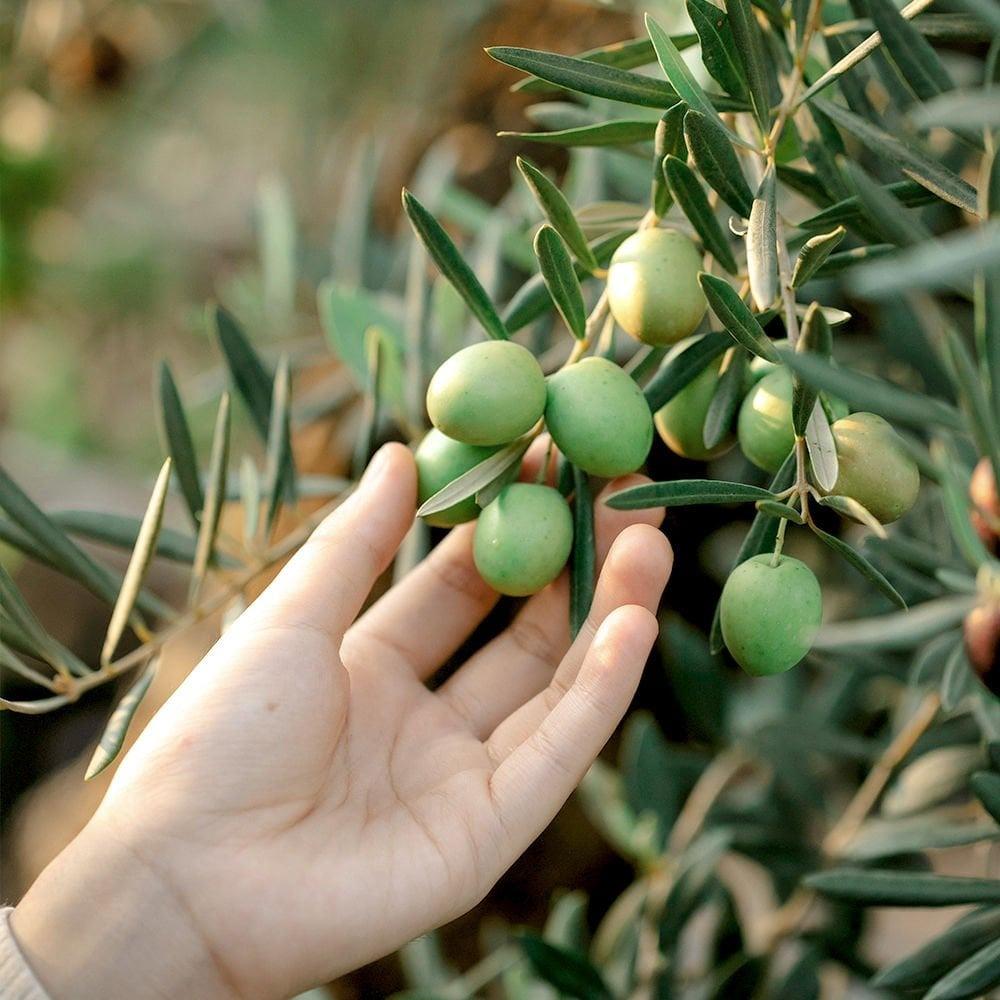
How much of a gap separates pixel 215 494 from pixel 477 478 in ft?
0.87

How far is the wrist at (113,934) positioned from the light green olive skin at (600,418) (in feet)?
1.61

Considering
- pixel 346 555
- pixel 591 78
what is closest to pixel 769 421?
pixel 591 78

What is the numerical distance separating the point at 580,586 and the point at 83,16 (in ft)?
6.57

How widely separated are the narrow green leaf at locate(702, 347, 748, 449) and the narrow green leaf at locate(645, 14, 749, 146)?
6.7 inches

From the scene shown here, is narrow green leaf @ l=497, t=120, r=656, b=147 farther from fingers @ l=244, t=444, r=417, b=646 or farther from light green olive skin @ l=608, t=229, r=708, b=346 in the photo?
fingers @ l=244, t=444, r=417, b=646

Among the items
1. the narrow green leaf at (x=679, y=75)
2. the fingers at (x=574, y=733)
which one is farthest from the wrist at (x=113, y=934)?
the narrow green leaf at (x=679, y=75)

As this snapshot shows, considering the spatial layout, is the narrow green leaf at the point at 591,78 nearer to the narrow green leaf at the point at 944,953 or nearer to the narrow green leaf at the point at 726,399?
the narrow green leaf at the point at 726,399

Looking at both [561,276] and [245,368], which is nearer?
[561,276]

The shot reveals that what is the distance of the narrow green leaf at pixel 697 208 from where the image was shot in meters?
0.67

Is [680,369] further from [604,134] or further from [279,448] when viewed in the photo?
[279,448]

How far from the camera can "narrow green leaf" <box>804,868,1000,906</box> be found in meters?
0.81

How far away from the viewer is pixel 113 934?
793 mm

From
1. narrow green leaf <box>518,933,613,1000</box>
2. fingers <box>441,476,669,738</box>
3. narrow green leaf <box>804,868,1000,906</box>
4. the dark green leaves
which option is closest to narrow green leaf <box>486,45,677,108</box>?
the dark green leaves

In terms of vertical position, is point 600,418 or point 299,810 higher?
point 600,418
